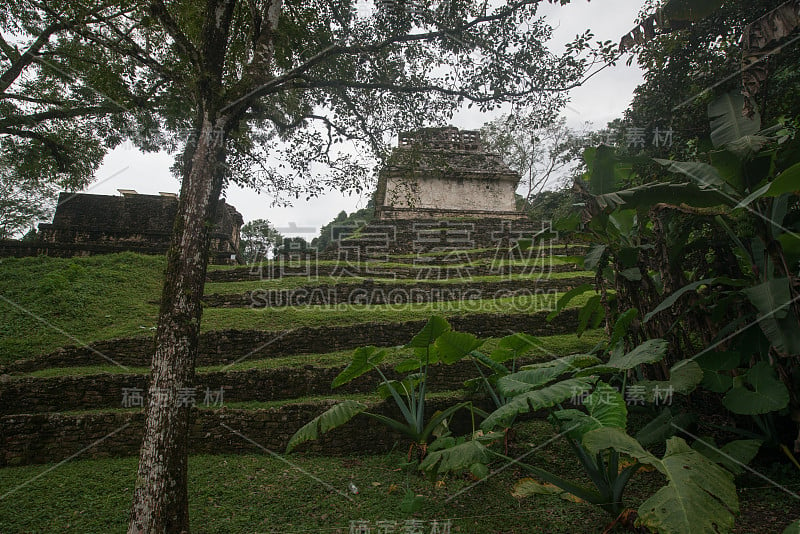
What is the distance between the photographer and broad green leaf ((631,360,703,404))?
10.5 feet

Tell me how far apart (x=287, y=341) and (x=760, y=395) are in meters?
5.50

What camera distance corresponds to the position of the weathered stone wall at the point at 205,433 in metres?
4.61

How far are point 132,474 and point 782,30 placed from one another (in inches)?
269

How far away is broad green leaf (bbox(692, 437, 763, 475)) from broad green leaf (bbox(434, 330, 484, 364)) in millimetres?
1847

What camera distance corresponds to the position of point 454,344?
4.12 metres

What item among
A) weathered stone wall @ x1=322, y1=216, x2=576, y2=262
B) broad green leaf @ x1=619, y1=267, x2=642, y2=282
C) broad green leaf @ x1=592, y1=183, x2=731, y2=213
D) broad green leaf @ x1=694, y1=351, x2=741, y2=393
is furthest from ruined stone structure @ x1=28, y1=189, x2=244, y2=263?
broad green leaf @ x1=694, y1=351, x2=741, y2=393

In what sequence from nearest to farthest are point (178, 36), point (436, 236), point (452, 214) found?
point (178, 36) → point (436, 236) → point (452, 214)

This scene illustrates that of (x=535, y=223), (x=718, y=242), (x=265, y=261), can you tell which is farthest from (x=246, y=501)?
(x=535, y=223)

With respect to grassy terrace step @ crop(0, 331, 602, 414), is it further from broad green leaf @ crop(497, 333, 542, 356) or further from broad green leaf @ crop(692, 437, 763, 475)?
broad green leaf @ crop(692, 437, 763, 475)

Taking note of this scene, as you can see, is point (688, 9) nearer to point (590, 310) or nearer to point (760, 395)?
point (590, 310)

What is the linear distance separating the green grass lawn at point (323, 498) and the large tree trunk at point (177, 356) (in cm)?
45

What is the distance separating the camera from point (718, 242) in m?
4.21

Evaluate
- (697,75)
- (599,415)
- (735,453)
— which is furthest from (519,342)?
(697,75)

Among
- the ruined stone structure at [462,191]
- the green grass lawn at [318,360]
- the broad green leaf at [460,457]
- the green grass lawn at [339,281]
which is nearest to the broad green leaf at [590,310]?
the green grass lawn at [318,360]
